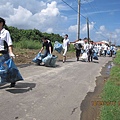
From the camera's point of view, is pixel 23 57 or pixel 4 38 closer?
pixel 4 38

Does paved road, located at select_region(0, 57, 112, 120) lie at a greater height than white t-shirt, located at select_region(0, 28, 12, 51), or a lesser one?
lesser

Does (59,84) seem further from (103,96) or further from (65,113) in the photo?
(65,113)

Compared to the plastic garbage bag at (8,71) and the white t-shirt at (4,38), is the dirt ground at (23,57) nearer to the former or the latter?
the plastic garbage bag at (8,71)

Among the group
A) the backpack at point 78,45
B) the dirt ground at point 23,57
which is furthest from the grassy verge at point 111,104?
the backpack at point 78,45

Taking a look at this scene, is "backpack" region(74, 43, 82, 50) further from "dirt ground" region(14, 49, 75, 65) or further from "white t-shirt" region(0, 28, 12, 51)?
"white t-shirt" region(0, 28, 12, 51)

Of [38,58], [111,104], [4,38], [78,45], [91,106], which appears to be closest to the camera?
[111,104]

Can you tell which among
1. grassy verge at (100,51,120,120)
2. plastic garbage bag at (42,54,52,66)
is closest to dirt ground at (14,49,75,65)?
plastic garbage bag at (42,54,52,66)

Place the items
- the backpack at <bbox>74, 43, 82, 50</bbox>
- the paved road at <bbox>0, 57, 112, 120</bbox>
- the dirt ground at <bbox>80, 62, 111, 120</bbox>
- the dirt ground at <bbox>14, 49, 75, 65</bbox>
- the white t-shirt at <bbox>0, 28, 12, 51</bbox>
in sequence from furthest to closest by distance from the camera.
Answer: the backpack at <bbox>74, 43, 82, 50</bbox> < the dirt ground at <bbox>14, 49, 75, 65</bbox> < the white t-shirt at <bbox>0, 28, 12, 51</bbox> < the dirt ground at <bbox>80, 62, 111, 120</bbox> < the paved road at <bbox>0, 57, 112, 120</bbox>

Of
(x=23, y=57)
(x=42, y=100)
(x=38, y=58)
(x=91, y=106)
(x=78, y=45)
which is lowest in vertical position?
(x=91, y=106)

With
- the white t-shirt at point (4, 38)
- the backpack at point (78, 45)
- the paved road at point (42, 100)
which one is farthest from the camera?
the backpack at point (78, 45)

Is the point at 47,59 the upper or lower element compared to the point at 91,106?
upper

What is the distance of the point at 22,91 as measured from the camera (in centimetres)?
619

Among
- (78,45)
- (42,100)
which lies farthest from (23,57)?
(42,100)

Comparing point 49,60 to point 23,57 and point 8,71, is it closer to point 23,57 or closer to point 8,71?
point 23,57
